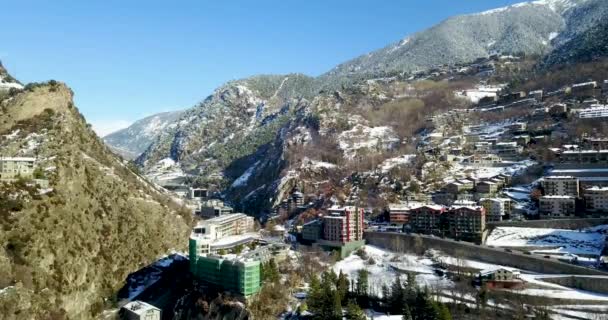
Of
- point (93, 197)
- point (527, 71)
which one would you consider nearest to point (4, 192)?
point (93, 197)

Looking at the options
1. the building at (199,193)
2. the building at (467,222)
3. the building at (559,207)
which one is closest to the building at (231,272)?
the building at (467,222)

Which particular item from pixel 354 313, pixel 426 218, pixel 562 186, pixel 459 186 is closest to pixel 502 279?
pixel 354 313

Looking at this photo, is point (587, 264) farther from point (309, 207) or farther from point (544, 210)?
point (309, 207)

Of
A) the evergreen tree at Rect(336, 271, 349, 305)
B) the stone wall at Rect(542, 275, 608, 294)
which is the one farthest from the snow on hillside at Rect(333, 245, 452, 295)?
the stone wall at Rect(542, 275, 608, 294)

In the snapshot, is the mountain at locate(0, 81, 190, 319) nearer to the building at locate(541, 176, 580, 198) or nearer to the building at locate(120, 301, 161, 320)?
the building at locate(120, 301, 161, 320)

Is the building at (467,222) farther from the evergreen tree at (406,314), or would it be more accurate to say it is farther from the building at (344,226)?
the evergreen tree at (406,314)

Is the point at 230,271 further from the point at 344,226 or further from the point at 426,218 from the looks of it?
the point at 426,218
